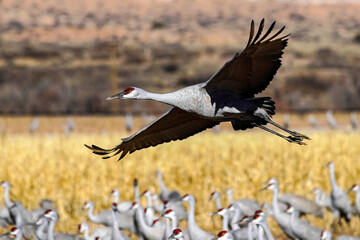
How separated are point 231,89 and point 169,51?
2577 inches

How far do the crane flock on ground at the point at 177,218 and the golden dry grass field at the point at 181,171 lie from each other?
32 cm

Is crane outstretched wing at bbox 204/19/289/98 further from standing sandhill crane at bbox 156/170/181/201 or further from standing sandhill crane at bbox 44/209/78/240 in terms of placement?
standing sandhill crane at bbox 156/170/181/201

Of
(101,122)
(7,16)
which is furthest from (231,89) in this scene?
(7,16)

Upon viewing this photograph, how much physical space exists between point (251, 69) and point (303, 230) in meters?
3.01

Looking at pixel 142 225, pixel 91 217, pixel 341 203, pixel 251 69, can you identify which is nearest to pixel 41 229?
pixel 142 225

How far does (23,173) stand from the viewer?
14414 millimetres

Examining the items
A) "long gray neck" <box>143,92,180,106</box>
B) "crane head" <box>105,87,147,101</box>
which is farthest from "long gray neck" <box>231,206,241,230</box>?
"crane head" <box>105,87,147,101</box>

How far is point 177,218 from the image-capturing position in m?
10.8

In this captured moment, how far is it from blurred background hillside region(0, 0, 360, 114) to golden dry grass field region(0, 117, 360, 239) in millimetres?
22840

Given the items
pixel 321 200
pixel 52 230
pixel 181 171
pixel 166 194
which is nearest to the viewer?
pixel 52 230

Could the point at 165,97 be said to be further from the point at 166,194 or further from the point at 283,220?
the point at 166,194

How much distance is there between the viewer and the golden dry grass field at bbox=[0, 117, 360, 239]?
12.9m

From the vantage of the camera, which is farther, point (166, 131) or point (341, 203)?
point (341, 203)

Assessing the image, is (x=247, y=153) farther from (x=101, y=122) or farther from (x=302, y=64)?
(x=302, y=64)
